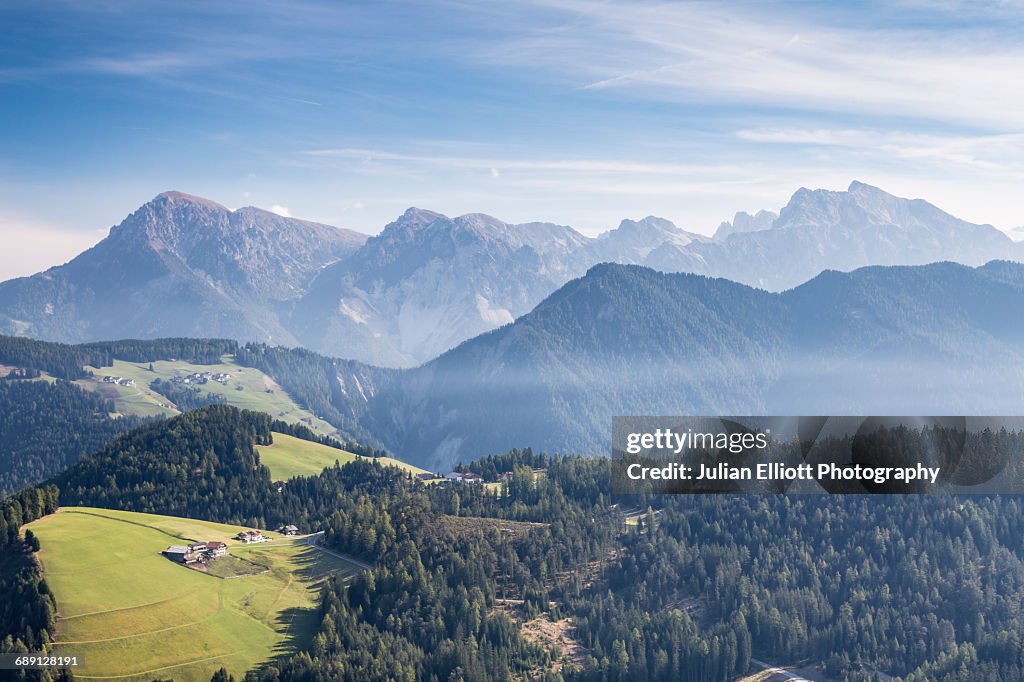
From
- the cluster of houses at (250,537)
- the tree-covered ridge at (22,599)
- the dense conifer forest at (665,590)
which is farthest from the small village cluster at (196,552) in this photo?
the dense conifer forest at (665,590)

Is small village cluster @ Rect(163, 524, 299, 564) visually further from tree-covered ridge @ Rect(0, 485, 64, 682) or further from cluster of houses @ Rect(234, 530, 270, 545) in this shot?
tree-covered ridge @ Rect(0, 485, 64, 682)

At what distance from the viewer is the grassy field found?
133 m

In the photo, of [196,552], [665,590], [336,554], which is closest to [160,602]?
[196,552]

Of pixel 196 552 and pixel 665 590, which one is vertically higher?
pixel 196 552

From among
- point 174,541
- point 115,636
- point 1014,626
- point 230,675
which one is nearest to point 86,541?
point 174,541

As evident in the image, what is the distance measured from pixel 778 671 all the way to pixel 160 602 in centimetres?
8643

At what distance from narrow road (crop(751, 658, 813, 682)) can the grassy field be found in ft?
204

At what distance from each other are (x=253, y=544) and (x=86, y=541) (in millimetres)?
27148

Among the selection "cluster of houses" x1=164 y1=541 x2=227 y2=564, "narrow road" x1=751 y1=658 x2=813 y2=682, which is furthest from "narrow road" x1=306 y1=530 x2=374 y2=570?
"narrow road" x1=751 y1=658 x2=813 y2=682

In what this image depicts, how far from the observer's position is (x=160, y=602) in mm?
144125

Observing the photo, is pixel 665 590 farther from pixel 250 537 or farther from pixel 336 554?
pixel 250 537

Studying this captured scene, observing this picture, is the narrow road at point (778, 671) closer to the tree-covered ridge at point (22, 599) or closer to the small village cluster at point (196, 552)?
the small village cluster at point (196, 552)

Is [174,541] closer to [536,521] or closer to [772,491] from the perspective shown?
[536,521]

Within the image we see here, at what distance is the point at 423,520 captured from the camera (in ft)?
591
